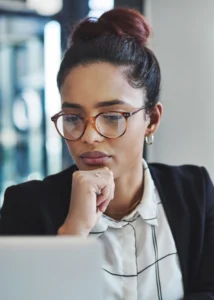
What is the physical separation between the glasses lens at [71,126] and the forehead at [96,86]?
0.03 meters

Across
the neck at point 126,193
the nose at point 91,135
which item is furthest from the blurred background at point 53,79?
the nose at point 91,135

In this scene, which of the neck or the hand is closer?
the hand

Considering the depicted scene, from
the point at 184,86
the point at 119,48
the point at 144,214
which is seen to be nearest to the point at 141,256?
the point at 144,214

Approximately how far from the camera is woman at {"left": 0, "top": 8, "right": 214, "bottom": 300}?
2.99 feet

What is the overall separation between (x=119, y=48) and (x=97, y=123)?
0.57 ft

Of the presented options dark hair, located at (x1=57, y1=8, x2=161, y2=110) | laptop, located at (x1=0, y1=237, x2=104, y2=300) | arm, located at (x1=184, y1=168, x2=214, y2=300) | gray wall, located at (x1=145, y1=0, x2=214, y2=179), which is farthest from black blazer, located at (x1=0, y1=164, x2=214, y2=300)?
gray wall, located at (x1=145, y1=0, x2=214, y2=179)

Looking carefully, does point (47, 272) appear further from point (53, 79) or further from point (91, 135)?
point (53, 79)

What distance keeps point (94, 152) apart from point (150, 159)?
906 millimetres

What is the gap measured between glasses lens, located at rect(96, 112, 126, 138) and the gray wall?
33.5 inches

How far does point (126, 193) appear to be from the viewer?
1020 mm

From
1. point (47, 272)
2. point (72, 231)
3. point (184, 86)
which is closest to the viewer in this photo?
point (47, 272)

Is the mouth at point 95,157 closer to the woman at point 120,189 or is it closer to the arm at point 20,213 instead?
the woman at point 120,189

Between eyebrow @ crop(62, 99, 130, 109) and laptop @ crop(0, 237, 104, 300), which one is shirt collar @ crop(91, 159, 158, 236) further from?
laptop @ crop(0, 237, 104, 300)

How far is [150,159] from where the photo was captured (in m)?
1.80
